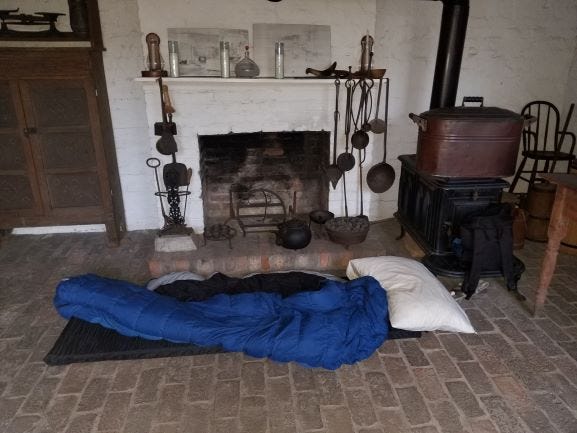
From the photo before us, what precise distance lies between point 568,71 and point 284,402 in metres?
3.81

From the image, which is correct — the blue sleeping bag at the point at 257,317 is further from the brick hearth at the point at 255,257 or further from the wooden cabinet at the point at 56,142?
the wooden cabinet at the point at 56,142

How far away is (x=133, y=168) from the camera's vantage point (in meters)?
3.69

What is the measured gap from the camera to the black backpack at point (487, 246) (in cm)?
254

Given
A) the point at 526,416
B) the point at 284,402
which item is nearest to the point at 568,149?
the point at 526,416

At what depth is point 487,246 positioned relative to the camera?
2.56 meters

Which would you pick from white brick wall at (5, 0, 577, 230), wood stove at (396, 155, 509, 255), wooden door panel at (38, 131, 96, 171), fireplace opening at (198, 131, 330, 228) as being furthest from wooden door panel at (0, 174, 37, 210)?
wood stove at (396, 155, 509, 255)

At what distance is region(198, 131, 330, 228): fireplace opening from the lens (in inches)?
141

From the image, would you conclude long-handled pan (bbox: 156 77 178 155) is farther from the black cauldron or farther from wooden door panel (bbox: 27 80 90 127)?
the black cauldron

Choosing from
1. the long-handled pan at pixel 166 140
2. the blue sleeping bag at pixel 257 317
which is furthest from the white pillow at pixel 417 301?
the long-handled pan at pixel 166 140

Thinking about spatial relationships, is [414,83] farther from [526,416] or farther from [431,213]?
[526,416]

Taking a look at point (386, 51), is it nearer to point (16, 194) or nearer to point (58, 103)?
point (58, 103)

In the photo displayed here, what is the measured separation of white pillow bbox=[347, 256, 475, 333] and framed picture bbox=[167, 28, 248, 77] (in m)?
1.96

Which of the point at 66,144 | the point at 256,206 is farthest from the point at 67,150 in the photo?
the point at 256,206

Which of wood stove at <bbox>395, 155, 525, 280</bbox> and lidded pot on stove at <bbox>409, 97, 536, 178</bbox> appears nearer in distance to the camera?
lidded pot on stove at <bbox>409, 97, 536, 178</bbox>
